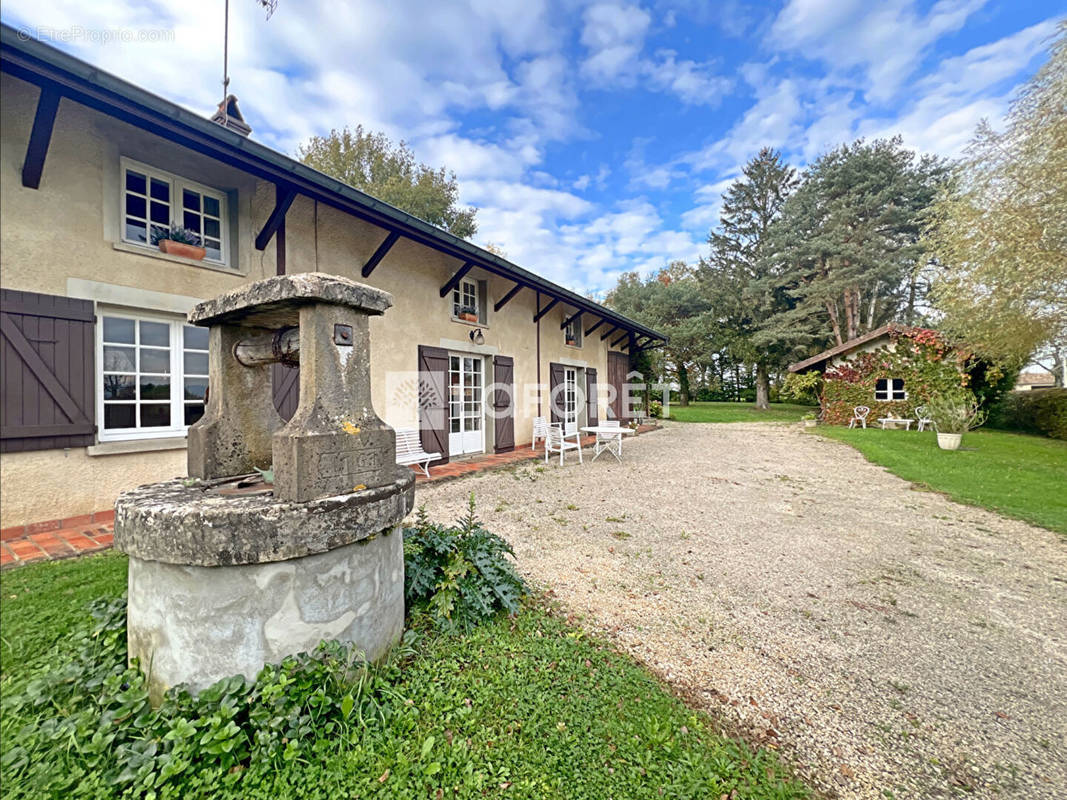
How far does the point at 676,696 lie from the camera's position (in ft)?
6.48

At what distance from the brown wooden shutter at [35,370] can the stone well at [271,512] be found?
60 cm

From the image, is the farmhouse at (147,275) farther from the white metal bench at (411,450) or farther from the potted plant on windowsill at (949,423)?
the potted plant on windowsill at (949,423)

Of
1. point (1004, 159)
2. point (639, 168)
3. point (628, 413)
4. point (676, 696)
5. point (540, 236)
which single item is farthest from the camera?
point (540, 236)

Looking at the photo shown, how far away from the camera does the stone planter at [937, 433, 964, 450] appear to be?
9.27 meters

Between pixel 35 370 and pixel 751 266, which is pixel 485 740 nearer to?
pixel 35 370

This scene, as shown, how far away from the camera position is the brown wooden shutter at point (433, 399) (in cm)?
679

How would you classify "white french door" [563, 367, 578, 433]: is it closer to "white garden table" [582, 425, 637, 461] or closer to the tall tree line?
"white garden table" [582, 425, 637, 461]

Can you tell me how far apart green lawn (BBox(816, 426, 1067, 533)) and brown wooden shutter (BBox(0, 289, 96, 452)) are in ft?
25.0

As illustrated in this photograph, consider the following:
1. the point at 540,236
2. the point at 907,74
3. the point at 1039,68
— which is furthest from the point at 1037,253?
the point at 540,236

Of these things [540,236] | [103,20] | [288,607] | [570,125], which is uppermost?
[540,236]

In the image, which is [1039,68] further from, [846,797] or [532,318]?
[846,797]

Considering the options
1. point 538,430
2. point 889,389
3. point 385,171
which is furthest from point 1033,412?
point 385,171

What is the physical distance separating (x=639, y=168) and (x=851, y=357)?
10766mm

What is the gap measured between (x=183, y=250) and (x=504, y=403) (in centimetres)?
590
